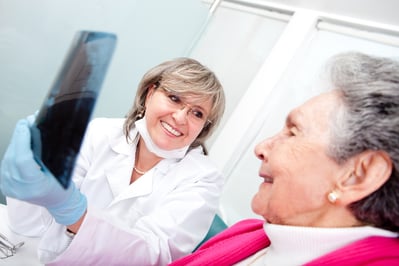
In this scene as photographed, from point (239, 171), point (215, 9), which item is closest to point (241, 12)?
point (215, 9)

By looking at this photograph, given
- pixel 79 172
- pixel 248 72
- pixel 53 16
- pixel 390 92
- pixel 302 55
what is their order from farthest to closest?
1. pixel 248 72
2. pixel 302 55
3. pixel 79 172
4. pixel 53 16
5. pixel 390 92

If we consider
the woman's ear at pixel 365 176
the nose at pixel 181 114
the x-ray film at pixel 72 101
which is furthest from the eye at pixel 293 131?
the nose at pixel 181 114

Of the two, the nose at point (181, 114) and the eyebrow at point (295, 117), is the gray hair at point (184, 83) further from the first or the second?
the eyebrow at point (295, 117)

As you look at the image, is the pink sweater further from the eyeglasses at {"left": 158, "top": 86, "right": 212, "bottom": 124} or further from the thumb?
the thumb

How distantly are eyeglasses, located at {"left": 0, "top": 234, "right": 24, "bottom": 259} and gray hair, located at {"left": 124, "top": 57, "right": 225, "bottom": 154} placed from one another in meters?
0.48

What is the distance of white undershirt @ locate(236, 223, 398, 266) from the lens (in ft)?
2.02

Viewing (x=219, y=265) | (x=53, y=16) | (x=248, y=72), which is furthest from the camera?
(x=248, y=72)

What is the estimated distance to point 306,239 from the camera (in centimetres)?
65

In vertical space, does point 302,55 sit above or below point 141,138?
above

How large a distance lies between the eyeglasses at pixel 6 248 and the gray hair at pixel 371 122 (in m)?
0.78

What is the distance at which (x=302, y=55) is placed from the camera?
1.78 metres

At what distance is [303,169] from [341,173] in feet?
0.22

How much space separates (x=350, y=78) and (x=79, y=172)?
34.2 inches

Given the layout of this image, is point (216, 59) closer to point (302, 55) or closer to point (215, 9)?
point (215, 9)
